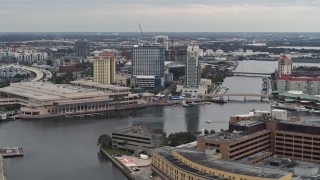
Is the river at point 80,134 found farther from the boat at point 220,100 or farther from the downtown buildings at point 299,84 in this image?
the downtown buildings at point 299,84

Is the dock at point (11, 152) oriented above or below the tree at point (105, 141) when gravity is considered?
below

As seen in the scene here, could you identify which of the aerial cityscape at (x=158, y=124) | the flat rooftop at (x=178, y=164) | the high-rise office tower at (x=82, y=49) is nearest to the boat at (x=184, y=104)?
the aerial cityscape at (x=158, y=124)

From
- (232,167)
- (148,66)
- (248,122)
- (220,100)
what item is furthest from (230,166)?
(148,66)

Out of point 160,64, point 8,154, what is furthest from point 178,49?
point 8,154

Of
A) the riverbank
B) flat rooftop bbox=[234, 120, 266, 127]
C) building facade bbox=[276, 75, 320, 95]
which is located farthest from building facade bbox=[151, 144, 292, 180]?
building facade bbox=[276, 75, 320, 95]

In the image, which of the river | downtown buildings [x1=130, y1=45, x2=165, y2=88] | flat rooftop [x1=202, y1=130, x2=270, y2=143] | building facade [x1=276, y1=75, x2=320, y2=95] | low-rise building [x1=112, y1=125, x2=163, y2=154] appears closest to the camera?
flat rooftop [x1=202, y1=130, x2=270, y2=143]

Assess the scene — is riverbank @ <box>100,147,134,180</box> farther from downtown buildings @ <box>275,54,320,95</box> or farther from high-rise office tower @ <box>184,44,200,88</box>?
downtown buildings @ <box>275,54,320,95</box>
